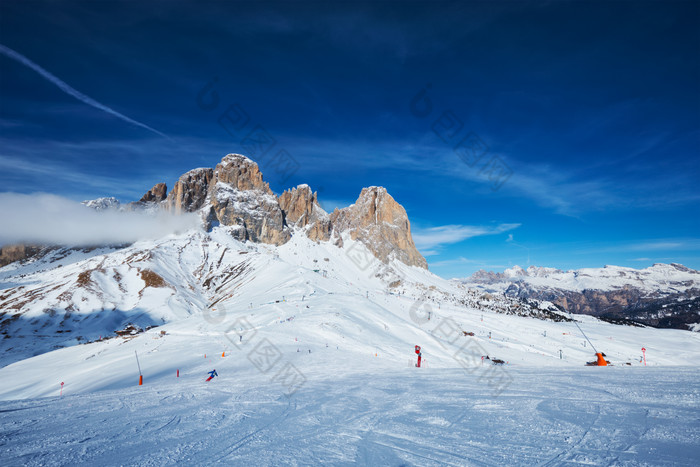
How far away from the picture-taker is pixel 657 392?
27.2 feet

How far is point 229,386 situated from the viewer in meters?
13.6

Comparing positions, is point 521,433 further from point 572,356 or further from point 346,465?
point 572,356

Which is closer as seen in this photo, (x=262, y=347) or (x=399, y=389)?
(x=399, y=389)

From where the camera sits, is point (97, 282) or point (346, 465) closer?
point (346, 465)

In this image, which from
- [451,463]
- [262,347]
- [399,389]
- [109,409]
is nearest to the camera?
[451,463]

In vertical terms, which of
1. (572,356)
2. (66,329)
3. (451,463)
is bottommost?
(66,329)

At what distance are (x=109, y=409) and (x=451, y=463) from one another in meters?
9.58

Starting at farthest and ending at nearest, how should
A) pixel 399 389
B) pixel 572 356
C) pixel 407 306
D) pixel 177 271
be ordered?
pixel 177 271 → pixel 407 306 → pixel 572 356 → pixel 399 389

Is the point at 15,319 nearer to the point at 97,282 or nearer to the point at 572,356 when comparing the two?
the point at 97,282

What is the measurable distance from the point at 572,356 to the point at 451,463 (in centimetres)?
5941

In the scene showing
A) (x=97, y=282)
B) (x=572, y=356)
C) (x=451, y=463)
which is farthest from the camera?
(x=97, y=282)

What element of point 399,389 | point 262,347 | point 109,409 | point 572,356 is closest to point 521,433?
point 399,389

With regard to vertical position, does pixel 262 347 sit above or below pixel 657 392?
below

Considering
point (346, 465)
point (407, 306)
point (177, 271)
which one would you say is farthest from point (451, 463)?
point (177, 271)
